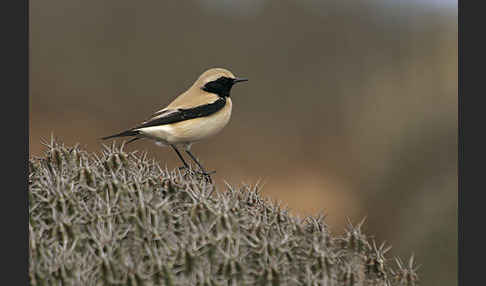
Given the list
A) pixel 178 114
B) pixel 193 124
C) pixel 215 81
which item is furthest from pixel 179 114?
pixel 215 81

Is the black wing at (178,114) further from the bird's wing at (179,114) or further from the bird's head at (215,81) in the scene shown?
the bird's head at (215,81)

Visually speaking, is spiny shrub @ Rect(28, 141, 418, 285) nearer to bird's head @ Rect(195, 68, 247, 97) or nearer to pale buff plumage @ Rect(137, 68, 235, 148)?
pale buff plumage @ Rect(137, 68, 235, 148)

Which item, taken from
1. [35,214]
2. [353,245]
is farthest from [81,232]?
[353,245]

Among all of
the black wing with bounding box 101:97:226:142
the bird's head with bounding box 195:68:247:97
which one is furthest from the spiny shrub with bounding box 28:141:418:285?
the bird's head with bounding box 195:68:247:97

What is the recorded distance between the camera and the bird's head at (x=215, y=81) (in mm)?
4207

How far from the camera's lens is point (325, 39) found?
9367 millimetres

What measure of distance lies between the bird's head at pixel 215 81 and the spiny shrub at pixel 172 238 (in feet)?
2.94

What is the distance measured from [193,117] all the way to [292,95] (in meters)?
5.22

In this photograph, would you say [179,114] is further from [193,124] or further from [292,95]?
[292,95]

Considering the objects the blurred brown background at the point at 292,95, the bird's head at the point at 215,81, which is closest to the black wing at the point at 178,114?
the bird's head at the point at 215,81

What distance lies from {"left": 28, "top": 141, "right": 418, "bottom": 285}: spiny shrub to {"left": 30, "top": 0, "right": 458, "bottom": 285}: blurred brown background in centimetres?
456

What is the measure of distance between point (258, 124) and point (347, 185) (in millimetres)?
1638

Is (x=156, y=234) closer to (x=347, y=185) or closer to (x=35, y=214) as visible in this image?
(x=35, y=214)

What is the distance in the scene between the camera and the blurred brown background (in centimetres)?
824
